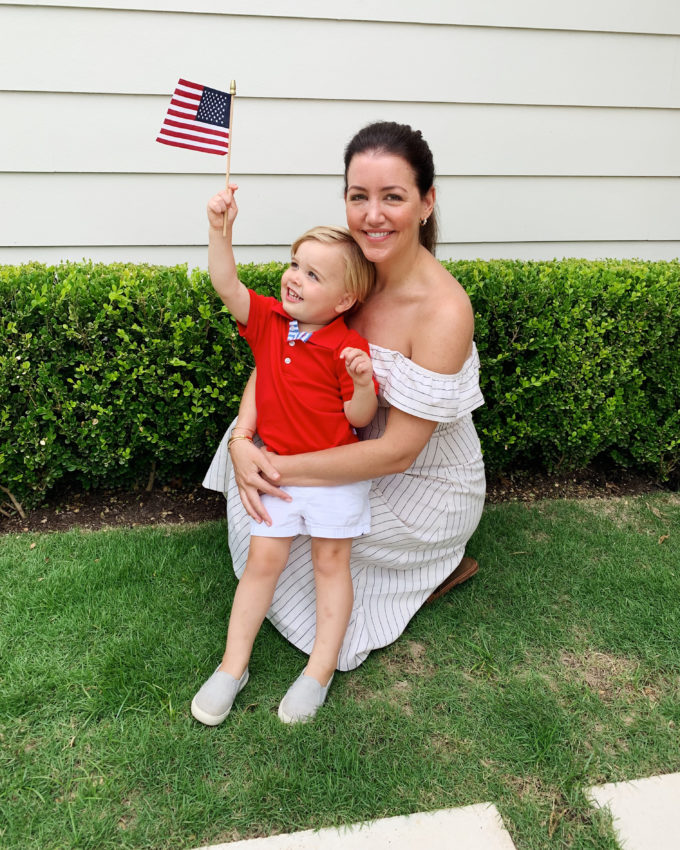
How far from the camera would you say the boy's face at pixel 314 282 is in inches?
78.5

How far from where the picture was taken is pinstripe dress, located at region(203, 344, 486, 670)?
2.25 m

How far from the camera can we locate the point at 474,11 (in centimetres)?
325

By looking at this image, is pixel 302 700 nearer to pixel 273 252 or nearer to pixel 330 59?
pixel 273 252

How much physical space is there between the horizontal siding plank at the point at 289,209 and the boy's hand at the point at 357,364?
172 cm

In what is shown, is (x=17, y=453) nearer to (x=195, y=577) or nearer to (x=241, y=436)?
(x=195, y=577)

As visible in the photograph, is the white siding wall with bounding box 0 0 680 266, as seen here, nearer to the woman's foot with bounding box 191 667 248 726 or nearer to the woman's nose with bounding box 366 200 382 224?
the woman's nose with bounding box 366 200 382 224

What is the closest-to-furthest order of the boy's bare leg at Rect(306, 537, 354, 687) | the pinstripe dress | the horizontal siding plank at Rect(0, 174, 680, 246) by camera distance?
the boy's bare leg at Rect(306, 537, 354, 687) → the pinstripe dress → the horizontal siding plank at Rect(0, 174, 680, 246)

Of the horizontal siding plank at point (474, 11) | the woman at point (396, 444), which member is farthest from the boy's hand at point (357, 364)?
the horizontal siding plank at point (474, 11)

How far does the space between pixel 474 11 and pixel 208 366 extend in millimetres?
2120

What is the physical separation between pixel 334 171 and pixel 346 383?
68.1 inches

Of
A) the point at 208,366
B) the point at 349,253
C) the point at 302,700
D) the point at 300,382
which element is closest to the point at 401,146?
the point at 349,253

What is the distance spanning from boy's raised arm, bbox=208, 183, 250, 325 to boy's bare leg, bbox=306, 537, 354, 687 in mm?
783

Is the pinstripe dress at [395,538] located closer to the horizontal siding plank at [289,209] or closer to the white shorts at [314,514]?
the white shorts at [314,514]

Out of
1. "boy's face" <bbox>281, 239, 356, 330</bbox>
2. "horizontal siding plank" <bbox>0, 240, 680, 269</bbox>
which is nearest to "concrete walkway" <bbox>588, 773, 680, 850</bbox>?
"boy's face" <bbox>281, 239, 356, 330</bbox>
